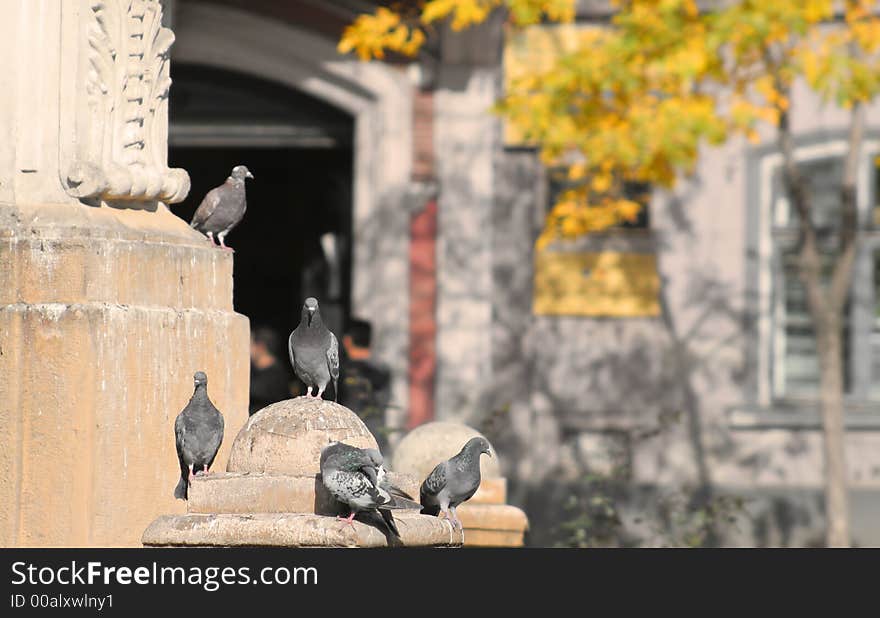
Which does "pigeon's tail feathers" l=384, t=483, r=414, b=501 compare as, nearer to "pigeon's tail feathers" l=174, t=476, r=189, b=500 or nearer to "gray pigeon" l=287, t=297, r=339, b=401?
"gray pigeon" l=287, t=297, r=339, b=401

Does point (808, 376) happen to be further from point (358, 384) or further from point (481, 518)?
point (481, 518)

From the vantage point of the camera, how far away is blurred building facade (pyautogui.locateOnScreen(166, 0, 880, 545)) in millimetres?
15164

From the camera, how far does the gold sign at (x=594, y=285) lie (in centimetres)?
1532

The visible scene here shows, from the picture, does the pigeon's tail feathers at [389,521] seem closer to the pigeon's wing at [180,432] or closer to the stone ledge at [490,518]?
the pigeon's wing at [180,432]

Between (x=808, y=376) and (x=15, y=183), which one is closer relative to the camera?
(x=15, y=183)

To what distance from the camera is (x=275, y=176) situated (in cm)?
1888

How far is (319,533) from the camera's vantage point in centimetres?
575

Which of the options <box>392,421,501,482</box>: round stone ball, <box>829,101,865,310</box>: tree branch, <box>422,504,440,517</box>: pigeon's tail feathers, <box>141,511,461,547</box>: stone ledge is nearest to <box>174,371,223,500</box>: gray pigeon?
<box>141,511,461,547</box>: stone ledge

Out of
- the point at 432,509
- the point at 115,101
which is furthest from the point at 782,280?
the point at 115,101

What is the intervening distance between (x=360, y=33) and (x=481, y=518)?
5634mm

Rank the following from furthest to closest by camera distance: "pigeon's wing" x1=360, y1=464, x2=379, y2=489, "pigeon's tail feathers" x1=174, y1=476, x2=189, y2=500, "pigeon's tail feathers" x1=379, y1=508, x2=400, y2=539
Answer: "pigeon's tail feathers" x1=174, y1=476, x2=189, y2=500 < "pigeon's tail feathers" x1=379, y1=508, x2=400, y2=539 < "pigeon's wing" x1=360, y1=464, x2=379, y2=489

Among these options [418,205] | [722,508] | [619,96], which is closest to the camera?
Result: [722,508]

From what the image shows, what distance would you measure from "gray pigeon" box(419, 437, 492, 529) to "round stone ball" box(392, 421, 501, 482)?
204 cm

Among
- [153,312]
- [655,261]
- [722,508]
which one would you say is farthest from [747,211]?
[153,312]
